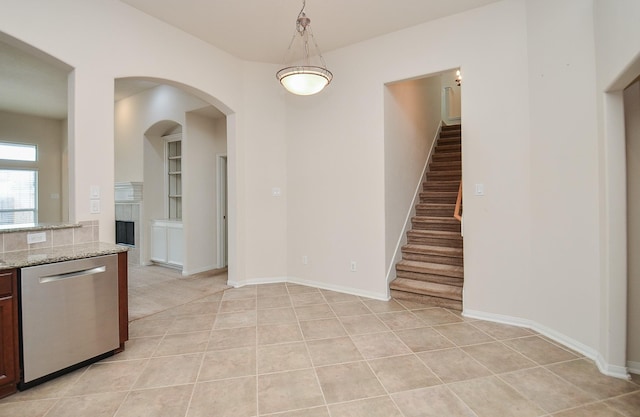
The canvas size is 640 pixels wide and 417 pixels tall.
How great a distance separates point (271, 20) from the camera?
3393 millimetres

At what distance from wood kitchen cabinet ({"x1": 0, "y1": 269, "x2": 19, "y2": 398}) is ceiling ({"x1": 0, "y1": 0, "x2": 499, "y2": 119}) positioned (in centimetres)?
188

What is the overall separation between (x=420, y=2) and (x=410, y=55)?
22.1 inches

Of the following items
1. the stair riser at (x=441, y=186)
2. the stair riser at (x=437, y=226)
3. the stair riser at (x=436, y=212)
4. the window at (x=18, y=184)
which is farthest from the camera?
the window at (x=18, y=184)

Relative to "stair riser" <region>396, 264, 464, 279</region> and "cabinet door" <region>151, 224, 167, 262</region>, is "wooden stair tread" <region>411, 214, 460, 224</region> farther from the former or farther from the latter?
"cabinet door" <region>151, 224, 167, 262</region>

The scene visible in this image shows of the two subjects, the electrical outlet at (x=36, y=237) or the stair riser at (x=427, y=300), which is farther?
the stair riser at (x=427, y=300)

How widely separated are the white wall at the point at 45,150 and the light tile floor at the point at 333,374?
685 cm

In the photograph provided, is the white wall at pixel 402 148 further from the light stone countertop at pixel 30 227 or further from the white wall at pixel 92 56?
the light stone countertop at pixel 30 227

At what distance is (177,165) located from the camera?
6.09 meters

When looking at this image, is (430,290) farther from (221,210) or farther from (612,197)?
(221,210)

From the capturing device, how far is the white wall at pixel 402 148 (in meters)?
3.88

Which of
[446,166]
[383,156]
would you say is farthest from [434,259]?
[446,166]

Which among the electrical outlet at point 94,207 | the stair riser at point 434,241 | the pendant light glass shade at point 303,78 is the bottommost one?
the stair riser at point 434,241


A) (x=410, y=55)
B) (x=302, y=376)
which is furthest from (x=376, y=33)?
(x=302, y=376)

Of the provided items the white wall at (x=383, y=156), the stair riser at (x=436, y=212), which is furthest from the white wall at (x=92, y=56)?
the stair riser at (x=436, y=212)
